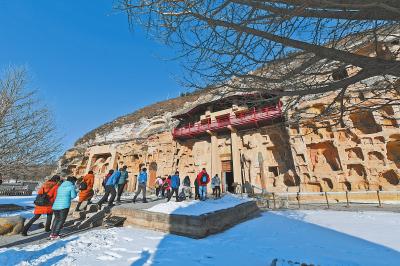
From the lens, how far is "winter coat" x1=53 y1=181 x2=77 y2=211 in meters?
5.91

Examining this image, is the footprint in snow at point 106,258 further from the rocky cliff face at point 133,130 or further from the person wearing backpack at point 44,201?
the rocky cliff face at point 133,130

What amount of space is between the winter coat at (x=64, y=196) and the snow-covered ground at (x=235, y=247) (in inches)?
33.4

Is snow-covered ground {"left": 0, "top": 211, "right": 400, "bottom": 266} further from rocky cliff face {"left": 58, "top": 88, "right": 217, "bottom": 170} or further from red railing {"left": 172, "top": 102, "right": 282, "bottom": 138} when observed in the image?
rocky cliff face {"left": 58, "top": 88, "right": 217, "bottom": 170}

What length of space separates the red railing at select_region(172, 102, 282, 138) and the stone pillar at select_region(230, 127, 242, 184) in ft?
3.38

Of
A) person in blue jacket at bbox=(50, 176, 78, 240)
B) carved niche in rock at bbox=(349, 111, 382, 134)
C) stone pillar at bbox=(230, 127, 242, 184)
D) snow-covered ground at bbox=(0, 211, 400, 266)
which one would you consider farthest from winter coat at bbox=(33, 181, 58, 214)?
carved niche in rock at bbox=(349, 111, 382, 134)

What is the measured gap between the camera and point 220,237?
6.05 meters

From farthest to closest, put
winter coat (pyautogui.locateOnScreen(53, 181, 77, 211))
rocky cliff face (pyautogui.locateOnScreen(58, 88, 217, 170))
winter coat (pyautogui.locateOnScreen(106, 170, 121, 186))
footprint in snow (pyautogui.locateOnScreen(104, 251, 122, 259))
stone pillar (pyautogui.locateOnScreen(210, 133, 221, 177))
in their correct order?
rocky cliff face (pyautogui.locateOnScreen(58, 88, 217, 170)), stone pillar (pyautogui.locateOnScreen(210, 133, 221, 177)), winter coat (pyautogui.locateOnScreen(106, 170, 121, 186)), winter coat (pyautogui.locateOnScreen(53, 181, 77, 211)), footprint in snow (pyautogui.locateOnScreen(104, 251, 122, 259))

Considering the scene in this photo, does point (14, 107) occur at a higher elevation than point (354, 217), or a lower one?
higher

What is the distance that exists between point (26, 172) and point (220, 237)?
1157 cm

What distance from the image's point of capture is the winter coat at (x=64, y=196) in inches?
233

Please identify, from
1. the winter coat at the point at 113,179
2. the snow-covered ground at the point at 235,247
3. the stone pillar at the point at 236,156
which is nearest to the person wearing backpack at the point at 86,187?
the winter coat at the point at 113,179

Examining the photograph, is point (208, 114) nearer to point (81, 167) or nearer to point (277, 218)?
point (277, 218)

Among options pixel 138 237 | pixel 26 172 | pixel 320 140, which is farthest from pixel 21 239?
pixel 320 140

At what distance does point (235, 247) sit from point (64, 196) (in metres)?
4.65
